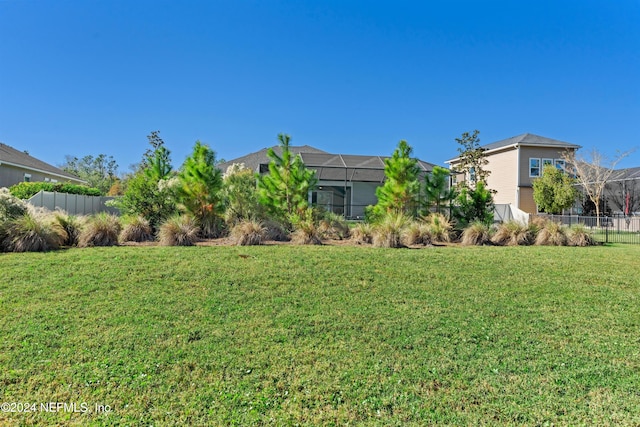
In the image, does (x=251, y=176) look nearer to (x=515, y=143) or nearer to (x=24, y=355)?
(x=24, y=355)

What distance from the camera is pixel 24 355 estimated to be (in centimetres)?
341

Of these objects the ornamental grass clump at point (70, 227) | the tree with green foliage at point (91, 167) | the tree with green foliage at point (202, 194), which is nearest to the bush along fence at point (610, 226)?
the tree with green foliage at point (202, 194)

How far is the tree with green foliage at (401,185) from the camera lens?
1157 cm

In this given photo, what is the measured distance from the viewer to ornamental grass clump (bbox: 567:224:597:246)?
11.0 m

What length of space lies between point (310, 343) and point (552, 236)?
9963mm

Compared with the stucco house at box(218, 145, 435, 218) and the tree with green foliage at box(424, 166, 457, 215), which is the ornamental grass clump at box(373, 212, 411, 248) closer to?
the tree with green foliage at box(424, 166, 457, 215)

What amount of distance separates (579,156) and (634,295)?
846 inches

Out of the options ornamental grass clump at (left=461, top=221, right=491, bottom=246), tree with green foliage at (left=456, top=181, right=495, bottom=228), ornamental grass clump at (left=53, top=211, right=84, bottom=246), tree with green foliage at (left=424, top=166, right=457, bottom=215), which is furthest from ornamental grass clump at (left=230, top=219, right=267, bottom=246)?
tree with green foliage at (left=456, top=181, right=495, bottom=228)

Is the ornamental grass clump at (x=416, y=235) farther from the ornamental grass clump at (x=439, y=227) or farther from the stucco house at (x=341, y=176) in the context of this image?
the stucco house at (x=341, y=176)

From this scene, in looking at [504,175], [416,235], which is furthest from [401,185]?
[504,175]

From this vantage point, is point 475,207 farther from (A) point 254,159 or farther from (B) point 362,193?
(A) point 254,159

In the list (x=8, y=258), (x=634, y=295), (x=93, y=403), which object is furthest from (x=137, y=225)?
(x=634, y=295)

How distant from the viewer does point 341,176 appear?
20719mm

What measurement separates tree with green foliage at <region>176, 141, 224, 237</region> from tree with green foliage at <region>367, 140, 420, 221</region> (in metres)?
4.85
